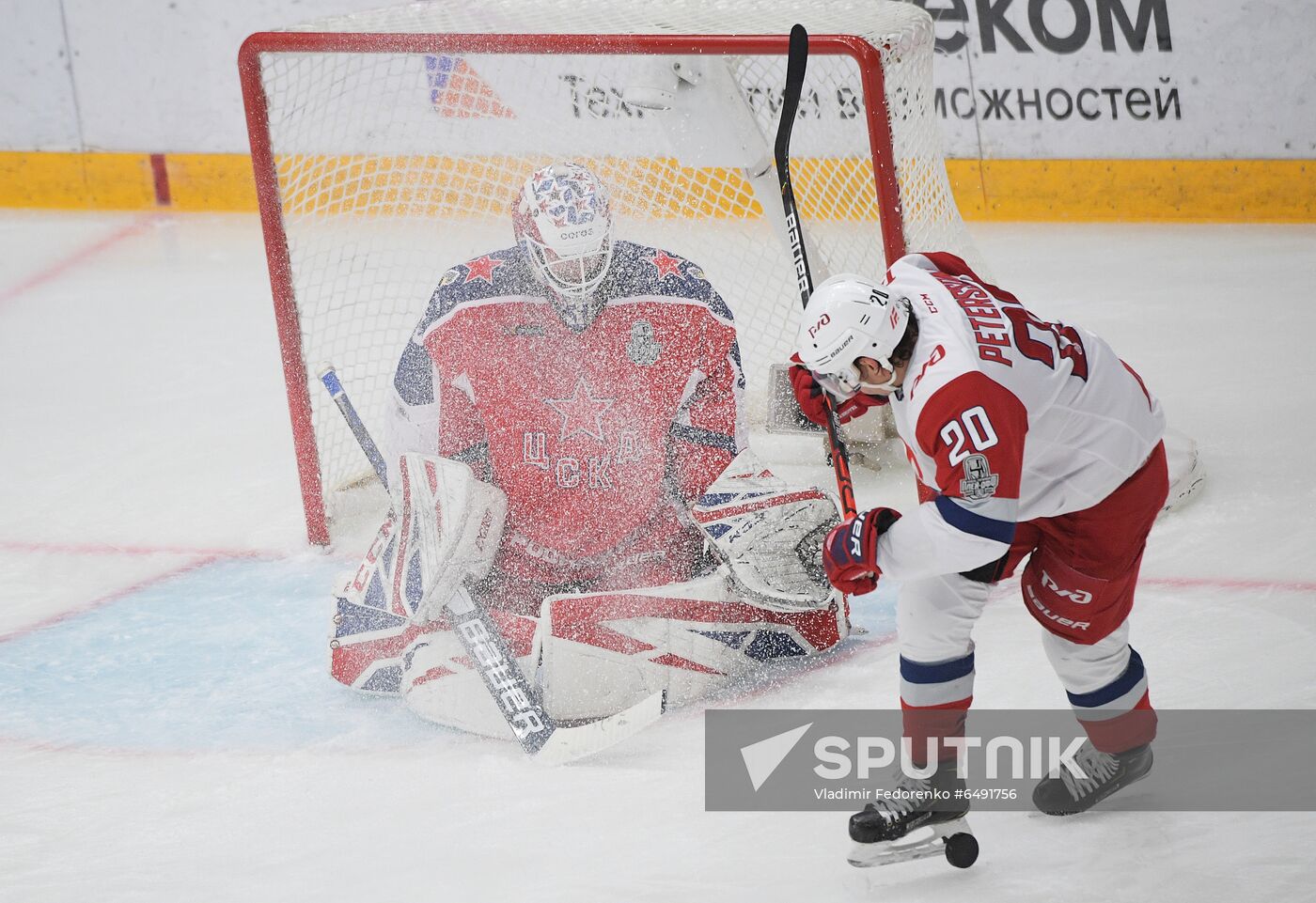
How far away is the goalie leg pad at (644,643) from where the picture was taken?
2.60m

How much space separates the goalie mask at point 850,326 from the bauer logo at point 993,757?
538 mm

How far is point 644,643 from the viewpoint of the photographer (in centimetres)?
263

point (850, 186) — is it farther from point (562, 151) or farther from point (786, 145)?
point (786, 145)

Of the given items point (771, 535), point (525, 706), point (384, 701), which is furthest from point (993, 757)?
point (384, 701)

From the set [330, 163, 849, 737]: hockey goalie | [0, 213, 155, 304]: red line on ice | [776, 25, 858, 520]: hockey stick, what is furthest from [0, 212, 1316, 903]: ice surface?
[0, 213, 155, 304]: red line on ice

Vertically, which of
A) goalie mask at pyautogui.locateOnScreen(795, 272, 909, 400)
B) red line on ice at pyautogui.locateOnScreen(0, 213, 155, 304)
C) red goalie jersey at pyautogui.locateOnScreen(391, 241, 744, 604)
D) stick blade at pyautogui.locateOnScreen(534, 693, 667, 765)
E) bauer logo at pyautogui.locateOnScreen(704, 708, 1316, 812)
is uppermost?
goalie mask at pyautogui.locateOnScreen(795, 272, 909, 400)

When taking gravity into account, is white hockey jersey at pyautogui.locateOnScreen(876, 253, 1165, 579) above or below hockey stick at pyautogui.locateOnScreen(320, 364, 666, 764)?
above

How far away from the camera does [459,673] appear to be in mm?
2652

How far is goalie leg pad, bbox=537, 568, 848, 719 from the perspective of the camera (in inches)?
102

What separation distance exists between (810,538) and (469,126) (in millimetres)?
1954

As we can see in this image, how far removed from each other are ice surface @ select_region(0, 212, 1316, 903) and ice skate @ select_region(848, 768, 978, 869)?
3 centimetres

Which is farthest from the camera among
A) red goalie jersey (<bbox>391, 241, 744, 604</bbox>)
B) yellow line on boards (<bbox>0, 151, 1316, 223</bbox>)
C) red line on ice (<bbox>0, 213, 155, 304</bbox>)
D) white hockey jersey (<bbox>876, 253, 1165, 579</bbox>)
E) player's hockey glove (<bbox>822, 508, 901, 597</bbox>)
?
red line on ice (<bbox>0, 213, 155, 304</bbox>)

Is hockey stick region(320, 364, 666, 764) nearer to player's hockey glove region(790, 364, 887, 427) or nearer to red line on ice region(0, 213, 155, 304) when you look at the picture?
player's hockey glove region(790, 364, 887, 427)

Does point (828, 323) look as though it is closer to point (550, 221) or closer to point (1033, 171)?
point (550, 221)
